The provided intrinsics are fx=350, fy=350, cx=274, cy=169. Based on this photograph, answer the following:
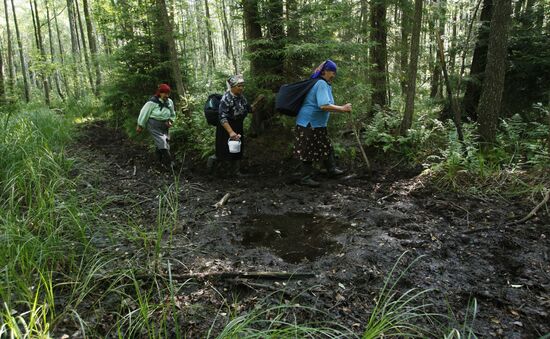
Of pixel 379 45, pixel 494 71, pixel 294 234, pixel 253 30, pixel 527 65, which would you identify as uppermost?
pixel 253 30

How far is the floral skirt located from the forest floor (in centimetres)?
60

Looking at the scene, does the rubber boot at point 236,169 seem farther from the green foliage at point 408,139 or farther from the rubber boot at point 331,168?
the green foliage at point 408,139

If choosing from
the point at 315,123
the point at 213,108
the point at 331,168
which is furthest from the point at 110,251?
the point at 331,168

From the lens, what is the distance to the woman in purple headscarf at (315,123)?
593cm

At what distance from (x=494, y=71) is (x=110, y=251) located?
6.79 metres

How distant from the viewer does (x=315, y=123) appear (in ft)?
20.9

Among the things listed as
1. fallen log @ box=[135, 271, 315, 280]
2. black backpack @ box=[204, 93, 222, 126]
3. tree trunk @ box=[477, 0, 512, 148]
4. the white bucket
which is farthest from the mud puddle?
tree trunk @ box=[477, 0, 512, 148]

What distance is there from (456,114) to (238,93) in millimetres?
4069

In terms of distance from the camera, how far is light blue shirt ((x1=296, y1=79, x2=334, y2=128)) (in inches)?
233

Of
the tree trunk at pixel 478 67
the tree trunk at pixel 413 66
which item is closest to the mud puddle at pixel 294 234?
the tree trunk at pixel 413 66

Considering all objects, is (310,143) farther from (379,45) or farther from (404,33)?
(404,33)

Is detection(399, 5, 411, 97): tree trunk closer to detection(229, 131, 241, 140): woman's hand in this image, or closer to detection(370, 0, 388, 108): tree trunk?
detection(370, 0, 388, 108): tree trunk

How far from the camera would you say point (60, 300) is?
2.92m

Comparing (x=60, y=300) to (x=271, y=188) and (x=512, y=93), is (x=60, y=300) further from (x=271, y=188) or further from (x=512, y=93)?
(x=512, y=93)
